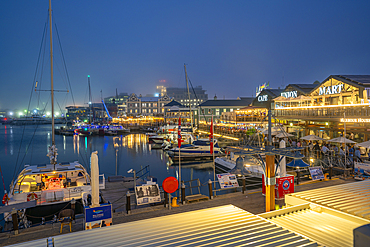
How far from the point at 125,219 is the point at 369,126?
24783 millimetres

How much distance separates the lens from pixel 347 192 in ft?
29.2

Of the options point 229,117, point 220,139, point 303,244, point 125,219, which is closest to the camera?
point 303,244

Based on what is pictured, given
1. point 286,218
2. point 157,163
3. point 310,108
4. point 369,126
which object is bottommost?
point 157,163

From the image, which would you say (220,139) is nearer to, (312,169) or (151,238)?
(312,169)

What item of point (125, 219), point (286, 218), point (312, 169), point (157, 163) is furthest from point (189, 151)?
point (286, 218)

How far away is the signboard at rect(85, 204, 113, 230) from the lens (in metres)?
8.74

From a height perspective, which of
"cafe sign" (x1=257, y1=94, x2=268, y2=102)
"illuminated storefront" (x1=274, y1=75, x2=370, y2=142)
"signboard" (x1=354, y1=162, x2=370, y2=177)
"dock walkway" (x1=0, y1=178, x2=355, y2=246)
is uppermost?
"cafe sign" (x1=257, y1=94, x2=268, y2=102)

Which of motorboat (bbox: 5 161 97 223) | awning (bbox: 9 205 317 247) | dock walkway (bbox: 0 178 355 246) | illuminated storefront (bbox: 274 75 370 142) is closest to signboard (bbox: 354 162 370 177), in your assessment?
dock walkway (bbox: 0 178 355 246)

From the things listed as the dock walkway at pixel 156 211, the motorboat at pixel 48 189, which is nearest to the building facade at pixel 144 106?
the motorboat at pixel 48 189

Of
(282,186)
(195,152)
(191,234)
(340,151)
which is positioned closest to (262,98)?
(195,152)

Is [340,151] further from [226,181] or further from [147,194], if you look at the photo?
[147,194]

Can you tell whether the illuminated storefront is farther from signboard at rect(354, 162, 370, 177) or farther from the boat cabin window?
the boat cabin window

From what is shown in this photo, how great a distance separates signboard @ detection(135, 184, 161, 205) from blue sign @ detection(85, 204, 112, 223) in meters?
3.32

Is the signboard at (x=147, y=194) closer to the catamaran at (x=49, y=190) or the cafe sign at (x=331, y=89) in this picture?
the catamaran at (x=49, y=190)
